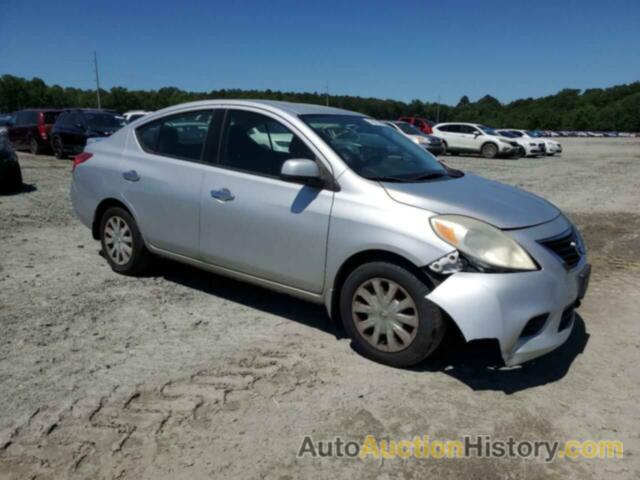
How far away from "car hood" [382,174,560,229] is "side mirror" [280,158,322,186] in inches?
19.2

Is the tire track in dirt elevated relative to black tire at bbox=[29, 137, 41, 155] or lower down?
elevated

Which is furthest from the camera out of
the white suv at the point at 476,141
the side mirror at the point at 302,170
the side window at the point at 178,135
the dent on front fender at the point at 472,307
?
the white suv at the point at 476,141

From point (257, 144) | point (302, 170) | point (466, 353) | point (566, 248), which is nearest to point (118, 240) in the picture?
point (257, 144)

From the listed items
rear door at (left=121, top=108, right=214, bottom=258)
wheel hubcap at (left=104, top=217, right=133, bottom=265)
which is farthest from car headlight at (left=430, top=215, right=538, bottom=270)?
wheel hubcap at (left=104, top=217, right=133, bottom=265)

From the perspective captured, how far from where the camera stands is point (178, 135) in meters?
4.83

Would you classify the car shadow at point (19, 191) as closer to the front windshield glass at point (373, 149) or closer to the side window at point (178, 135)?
the side window at point (178, 135)

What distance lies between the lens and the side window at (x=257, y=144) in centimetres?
410

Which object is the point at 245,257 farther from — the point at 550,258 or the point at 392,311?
the point at 550,258

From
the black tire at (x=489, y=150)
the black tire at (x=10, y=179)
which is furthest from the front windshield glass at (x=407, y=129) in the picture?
the black tire at (x=10, y=179)

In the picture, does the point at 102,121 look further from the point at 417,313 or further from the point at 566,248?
the point at 566,248

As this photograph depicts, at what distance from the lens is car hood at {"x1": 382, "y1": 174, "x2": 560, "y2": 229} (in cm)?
349

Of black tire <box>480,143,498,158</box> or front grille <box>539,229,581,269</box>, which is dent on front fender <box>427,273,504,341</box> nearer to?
front grille <box>539,229,581,269</box>

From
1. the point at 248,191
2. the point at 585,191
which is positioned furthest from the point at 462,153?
the point at 248,191

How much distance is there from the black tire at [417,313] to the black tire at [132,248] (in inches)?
88.1
